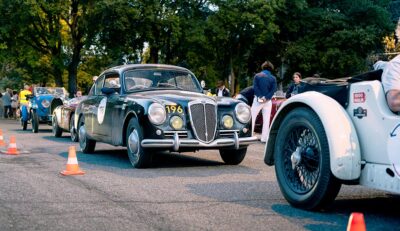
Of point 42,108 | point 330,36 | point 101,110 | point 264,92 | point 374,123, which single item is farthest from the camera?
point 330,36

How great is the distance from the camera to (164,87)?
11133mm

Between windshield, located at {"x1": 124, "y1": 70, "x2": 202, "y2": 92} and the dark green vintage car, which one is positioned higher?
windshield, located at {"x1": 124, "y1": 70, "x2": 202, "y2": 92}

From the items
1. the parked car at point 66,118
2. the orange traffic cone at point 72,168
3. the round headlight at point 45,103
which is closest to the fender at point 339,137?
the orange traffic cone at point 72,168

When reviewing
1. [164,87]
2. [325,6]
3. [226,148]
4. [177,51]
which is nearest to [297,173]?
[226,148]

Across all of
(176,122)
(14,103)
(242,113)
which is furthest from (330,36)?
(176,122)

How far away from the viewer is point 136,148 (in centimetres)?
973

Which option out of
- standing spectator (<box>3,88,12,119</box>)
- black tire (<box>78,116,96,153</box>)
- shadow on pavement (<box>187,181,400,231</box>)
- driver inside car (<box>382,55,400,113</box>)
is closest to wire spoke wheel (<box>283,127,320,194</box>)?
shadow on pavement (<box>187,181,400,231</box>)

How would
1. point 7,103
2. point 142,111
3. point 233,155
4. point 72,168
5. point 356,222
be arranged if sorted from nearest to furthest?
point 356,222 < point 72,168 < point 142,111 < point 233,155 < point 7,103

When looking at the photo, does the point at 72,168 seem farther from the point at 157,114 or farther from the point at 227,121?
the point at 227,121

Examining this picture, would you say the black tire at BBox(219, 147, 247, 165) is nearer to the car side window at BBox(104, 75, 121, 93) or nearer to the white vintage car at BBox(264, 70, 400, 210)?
the car side window at BBox(104, 75, 121, 93)

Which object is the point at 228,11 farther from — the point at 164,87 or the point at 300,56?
the point at 164,87

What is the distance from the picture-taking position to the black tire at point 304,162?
5535mm

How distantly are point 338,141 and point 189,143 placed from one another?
425 centimetres

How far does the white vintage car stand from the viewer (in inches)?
207
